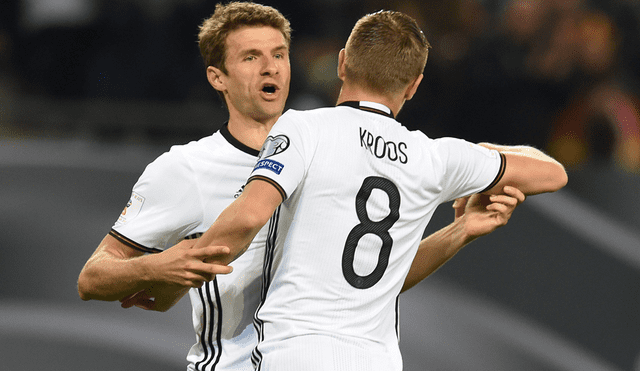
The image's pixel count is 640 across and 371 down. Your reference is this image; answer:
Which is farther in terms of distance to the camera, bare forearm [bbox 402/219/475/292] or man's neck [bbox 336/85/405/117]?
bare forearm [bbox 402/219/475/292]

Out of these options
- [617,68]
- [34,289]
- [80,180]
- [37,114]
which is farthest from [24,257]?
[617,68]

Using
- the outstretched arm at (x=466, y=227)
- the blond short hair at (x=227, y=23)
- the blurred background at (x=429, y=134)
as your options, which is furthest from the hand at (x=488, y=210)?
the blurred background at (x=429, y=134)

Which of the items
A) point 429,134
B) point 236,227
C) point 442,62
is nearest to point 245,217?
point 236,227

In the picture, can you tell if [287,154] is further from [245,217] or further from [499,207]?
[499,207]

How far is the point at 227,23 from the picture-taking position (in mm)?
2648

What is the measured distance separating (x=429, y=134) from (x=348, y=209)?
3.93 metres

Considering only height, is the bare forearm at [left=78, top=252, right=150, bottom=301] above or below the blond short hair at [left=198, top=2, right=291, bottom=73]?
below

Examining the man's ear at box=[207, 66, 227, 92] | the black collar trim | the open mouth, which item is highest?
the man's ear at box=[207, 66, 227, 92]

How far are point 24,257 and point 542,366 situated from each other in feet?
12.3

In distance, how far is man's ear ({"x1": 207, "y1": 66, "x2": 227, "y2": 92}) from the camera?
268 centimetres

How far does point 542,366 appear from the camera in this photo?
15.9ft

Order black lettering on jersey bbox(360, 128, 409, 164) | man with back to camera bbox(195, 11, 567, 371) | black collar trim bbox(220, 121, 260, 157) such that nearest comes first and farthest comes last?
1. man with back to camera bbox(195, 11, 567, 371)
2. black lettering on jersey bbox(360, 128, 409, 164)
3. black collar trim bbox(220, 121, 260, 157)

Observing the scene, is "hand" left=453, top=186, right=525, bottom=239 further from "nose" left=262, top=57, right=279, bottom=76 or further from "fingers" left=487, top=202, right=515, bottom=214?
"nose" left=262, top=57, right=279, bottom=76

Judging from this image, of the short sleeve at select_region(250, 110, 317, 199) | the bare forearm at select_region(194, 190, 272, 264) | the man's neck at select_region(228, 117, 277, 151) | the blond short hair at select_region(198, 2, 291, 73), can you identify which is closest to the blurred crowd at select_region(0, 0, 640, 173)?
the blond short hair at select_region(198, 2, 291, 73)
